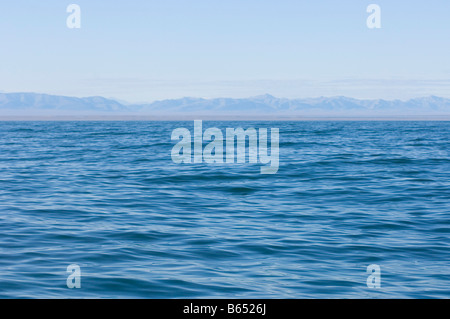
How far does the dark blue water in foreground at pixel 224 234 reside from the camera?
10891 mm

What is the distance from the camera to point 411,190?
23797 mm

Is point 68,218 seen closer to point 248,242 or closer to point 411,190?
point 248,242

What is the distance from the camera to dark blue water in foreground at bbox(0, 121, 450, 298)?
35.7ft

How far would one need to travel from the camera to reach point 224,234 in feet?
49.9

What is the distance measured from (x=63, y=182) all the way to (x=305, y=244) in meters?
14.8

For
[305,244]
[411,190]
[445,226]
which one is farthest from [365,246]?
[411,190]

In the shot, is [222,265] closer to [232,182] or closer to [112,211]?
[112,211]

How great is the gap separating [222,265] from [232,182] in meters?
14.8
